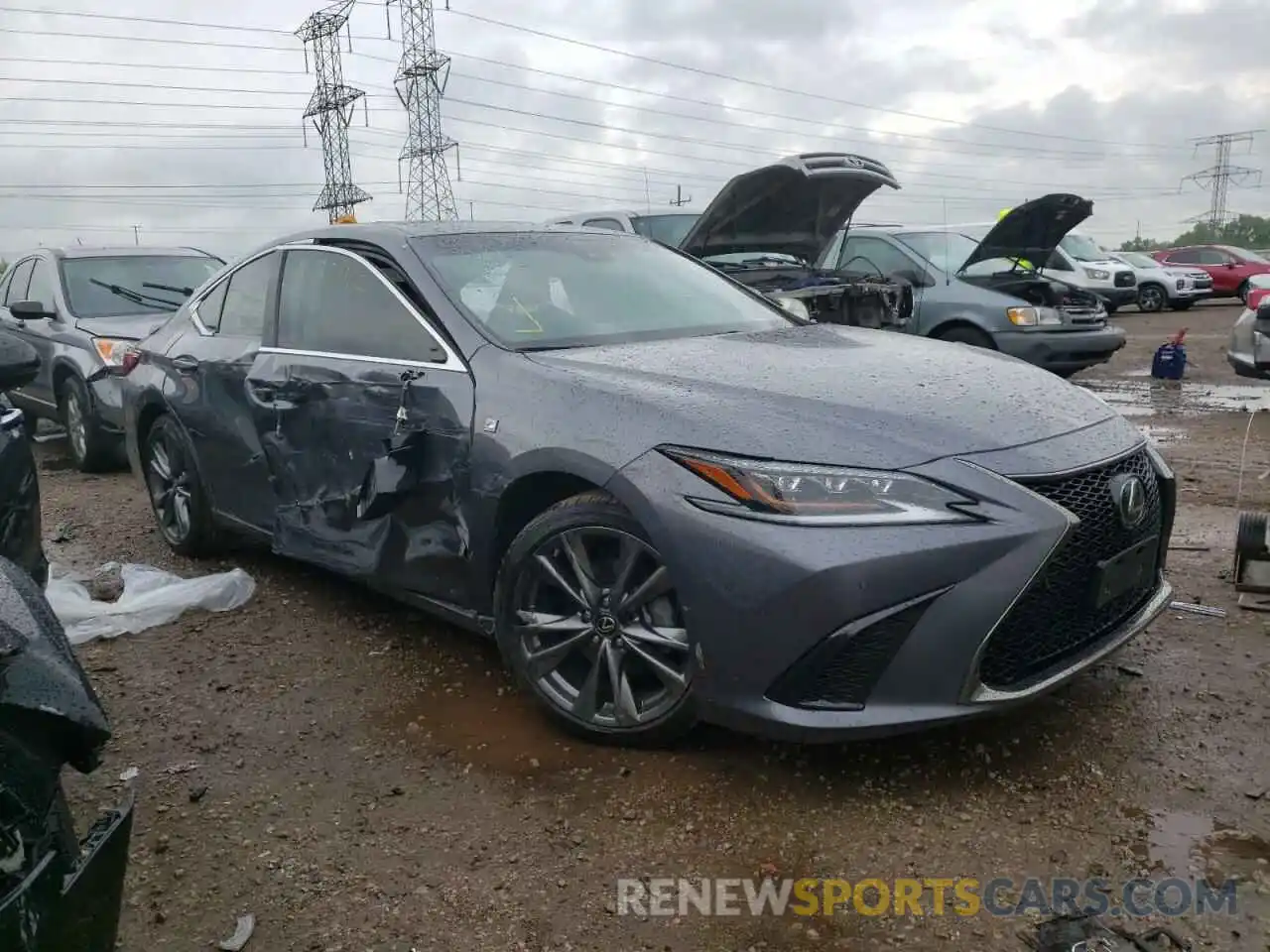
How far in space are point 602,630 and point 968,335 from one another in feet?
23.6

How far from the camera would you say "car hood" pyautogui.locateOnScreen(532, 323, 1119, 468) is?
2.68 meters

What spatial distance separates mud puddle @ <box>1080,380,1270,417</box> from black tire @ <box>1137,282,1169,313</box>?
12.8 meters

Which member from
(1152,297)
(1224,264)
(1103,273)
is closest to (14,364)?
(1103,273)

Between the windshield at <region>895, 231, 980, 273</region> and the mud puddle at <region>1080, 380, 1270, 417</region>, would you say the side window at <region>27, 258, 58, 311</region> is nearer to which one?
the windshield at <region>895, 231, 980, 273</region>

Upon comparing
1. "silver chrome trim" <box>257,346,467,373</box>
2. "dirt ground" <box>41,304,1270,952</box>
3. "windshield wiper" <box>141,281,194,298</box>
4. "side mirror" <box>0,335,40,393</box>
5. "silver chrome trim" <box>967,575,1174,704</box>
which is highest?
"windshield wiper" <box>141,281,194,298</box>

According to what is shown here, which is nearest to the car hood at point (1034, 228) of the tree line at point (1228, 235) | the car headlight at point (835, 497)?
the car headlight at point (835, 497)

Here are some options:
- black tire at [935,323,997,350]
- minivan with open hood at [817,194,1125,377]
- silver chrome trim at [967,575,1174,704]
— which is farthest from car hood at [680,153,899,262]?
silver chrome trim at [967,575,1174,704]

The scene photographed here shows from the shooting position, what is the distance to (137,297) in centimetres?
821

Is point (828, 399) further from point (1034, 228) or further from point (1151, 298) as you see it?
point (1151, 298)

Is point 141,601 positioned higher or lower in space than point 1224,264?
lower

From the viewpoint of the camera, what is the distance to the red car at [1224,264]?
945 inches

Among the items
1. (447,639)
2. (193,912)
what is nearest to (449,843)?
(193,912)

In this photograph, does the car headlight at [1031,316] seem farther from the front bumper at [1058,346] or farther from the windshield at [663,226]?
the windshield at [663,226]

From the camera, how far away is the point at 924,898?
7.80ft
